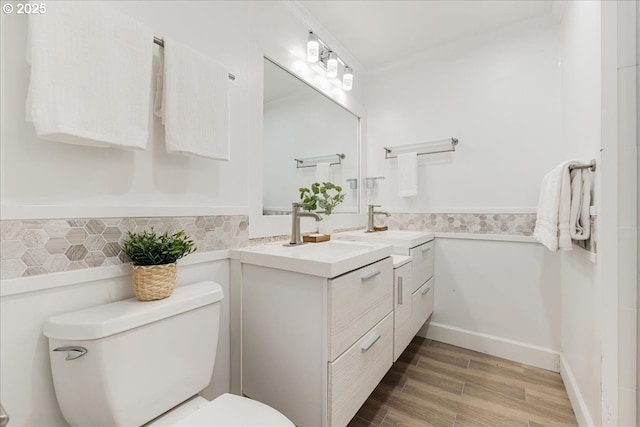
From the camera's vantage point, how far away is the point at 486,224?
200 centimetres

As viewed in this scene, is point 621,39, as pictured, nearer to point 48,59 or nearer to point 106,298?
point 48,59

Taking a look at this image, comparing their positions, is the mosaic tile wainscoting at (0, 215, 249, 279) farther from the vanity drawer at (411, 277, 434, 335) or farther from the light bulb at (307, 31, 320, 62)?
the vanity drawer at (411, 277, 434, 335)

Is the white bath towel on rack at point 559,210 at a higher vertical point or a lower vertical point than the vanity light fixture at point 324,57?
lower

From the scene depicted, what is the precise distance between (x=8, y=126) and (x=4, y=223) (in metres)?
0.26

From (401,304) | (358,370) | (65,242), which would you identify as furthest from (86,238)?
(401,304)

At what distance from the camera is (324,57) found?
1876mm

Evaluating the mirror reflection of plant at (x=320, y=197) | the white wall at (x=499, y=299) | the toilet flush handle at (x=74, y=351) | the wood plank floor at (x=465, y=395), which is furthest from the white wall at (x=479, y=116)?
the toilet flush handle at (x=74, y=351)

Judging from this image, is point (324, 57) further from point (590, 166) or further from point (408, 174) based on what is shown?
point (590, 166)

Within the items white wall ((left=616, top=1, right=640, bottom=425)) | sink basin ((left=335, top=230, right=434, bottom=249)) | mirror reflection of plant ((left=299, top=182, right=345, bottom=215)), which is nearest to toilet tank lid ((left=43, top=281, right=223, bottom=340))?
mirror reflection of plant ((left=299, top=182, right=345, bottom=215))

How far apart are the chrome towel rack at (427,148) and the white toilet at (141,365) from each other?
6.40 ft

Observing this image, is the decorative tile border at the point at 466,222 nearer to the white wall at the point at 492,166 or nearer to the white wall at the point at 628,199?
the white wall at the point at 492,166

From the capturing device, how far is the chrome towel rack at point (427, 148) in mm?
2143

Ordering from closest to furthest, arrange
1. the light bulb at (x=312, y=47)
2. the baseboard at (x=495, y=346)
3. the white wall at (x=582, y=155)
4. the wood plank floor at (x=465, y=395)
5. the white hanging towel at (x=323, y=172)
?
the white wall at (x=582, y=155) < the wood plank floor at (x=465, y=395) < the light bulb at (x=312, y=47) < the baseboard at (x=495, y=346) < the white hanging towel at (x=323, y=172)

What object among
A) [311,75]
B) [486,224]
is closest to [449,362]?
[486,224]
